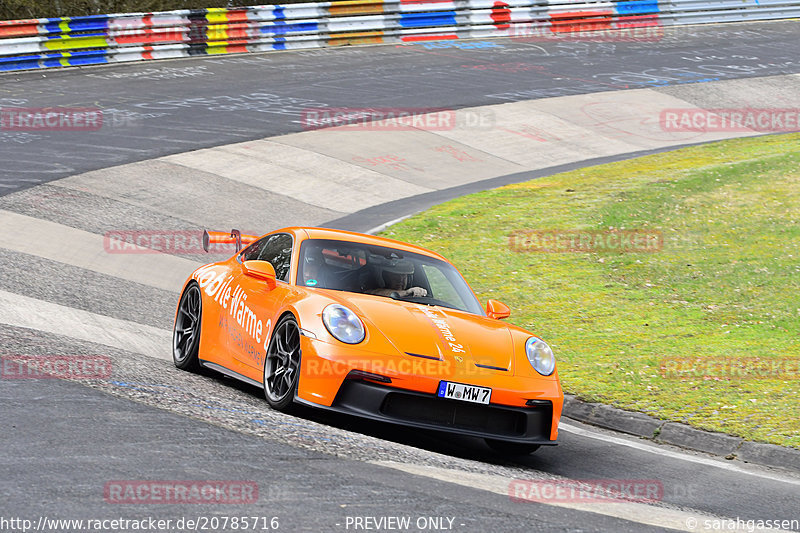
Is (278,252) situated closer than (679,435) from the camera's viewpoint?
No

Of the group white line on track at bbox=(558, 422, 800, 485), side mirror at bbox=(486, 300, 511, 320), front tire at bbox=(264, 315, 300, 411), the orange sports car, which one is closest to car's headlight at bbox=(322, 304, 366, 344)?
the orange sports car

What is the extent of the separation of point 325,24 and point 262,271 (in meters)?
23.8

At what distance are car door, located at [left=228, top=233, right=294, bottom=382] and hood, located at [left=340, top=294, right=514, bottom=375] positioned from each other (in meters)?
0.65

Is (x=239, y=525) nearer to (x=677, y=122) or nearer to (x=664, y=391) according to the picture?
(x=664, y=391)

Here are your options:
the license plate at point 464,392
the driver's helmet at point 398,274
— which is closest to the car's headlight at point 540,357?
the license plate at point 464,392

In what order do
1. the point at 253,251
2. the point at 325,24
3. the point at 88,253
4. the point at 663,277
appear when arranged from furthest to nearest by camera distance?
the point at 325,24 → the point at 88,253 → the point at 663,277 → the point at 253,251

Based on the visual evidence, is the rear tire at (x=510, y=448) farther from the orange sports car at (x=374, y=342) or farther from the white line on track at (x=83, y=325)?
the white line on track at (x=83, y=325)

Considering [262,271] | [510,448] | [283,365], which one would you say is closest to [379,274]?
[262,271]

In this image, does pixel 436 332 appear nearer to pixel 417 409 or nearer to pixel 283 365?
pixel 417 409

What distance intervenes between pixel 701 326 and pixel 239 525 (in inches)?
283

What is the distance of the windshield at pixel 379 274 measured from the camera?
7688 millimetres

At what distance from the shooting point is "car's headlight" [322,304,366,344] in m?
6.69

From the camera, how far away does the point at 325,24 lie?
30.2 meters

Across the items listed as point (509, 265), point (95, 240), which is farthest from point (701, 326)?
point (95, 240)
